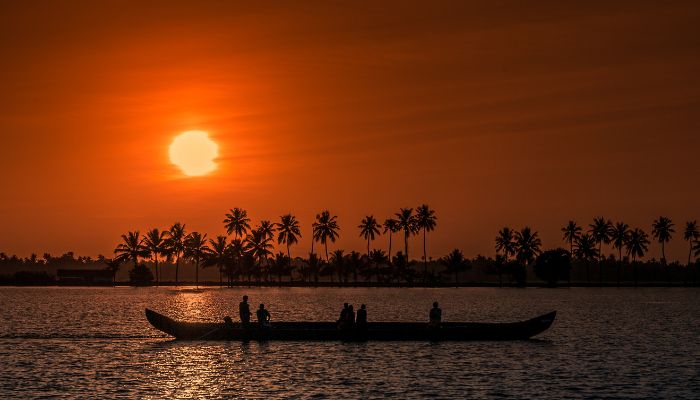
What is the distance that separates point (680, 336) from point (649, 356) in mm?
21713

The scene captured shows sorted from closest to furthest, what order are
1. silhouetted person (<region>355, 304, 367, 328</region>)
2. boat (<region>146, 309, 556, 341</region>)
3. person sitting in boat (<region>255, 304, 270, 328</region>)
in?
person sitting in boat (<region>255, 304, 270, 328</region>) → silhouetted person (<region>355, 304, 367, 328</region>) → boat (<region>146, 309, 556, 341</region>)

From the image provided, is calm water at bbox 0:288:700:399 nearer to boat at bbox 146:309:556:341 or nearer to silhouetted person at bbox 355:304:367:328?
boat at bbox 146:309:556:341

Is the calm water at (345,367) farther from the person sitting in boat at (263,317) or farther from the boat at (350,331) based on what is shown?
the person sitting in boat at (263,317)

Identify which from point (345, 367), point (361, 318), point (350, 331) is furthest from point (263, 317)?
point (345, 367)

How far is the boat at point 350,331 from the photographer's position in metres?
65.7

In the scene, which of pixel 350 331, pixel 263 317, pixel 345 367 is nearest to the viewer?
pixel 345 367

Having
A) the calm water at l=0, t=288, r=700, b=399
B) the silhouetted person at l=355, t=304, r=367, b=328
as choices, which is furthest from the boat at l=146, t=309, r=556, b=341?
the calm water at l=0, t=288, r=700, b=399

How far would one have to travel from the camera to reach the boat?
65.7 meters

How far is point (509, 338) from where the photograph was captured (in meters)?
68.9

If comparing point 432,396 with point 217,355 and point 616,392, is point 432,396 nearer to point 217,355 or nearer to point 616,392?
point 616,392

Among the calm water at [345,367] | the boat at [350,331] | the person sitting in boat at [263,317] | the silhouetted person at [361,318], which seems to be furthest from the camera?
the boat at [350,331]

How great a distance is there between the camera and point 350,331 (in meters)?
65.4

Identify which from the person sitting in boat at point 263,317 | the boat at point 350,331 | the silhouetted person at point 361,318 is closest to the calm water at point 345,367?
the boat at point 350,331

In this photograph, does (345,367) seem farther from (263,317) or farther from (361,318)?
(263,317)
